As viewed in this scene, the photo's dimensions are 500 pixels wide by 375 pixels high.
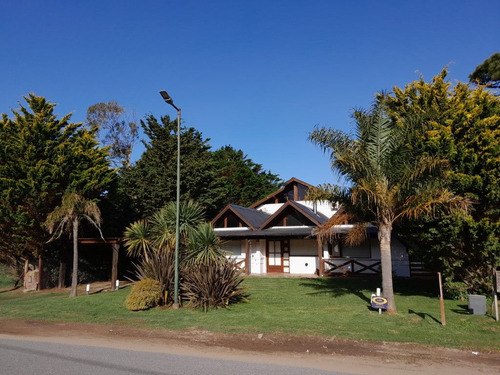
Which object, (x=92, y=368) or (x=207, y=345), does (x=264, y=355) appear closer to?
(x=207, y=345)

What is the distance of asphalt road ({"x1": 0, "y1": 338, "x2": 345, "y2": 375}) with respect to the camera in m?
6.13

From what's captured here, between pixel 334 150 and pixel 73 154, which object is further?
pixel 73 154

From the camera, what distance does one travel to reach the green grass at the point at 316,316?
8.77 meters

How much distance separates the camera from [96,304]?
14.7 meters

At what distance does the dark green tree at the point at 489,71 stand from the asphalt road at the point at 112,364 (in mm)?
18475

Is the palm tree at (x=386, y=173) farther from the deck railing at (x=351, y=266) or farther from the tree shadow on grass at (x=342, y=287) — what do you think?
the deck railing at (x=351, y=266)

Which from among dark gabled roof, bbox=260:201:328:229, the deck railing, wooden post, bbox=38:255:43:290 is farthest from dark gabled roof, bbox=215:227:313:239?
wooden post, bbox=38:255:43:290

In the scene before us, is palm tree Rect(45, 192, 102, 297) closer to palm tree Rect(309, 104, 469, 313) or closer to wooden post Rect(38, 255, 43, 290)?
wooden post Rect(38, 255, 43, 290)

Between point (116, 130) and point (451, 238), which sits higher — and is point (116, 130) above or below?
above

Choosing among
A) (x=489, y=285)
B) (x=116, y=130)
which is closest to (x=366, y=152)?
(x=489, y=285)

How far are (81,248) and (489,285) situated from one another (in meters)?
21.0

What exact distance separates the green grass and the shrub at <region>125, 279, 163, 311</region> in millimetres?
314

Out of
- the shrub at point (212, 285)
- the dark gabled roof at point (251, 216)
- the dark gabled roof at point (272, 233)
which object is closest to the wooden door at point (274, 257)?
the dark gabled roof at point (272, 233)

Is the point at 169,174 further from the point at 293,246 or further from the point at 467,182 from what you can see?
the point at 467,182
